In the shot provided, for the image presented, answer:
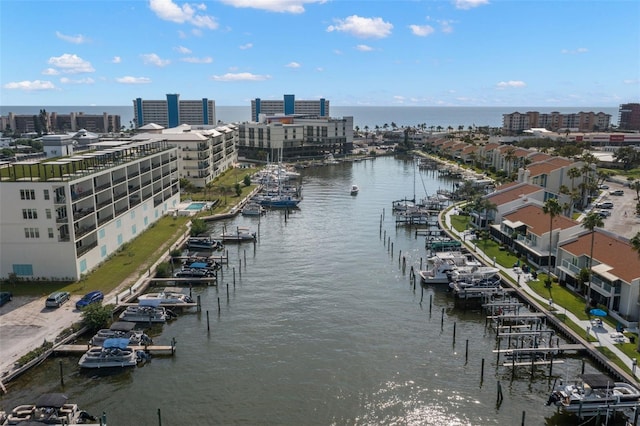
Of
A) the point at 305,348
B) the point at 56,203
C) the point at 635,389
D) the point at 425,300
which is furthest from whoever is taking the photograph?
the point at 425,300

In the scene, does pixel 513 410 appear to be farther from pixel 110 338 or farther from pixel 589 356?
pixel 110 338

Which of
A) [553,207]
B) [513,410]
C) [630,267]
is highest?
[553,207]

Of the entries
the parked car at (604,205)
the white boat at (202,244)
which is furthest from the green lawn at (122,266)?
the parked car at (604,205)

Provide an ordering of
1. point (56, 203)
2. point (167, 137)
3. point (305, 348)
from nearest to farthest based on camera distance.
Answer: point (305, 348) < point (56, 203) < point (167, 137)

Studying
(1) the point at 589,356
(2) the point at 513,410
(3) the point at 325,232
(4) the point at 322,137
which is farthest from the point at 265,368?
(4) the point at 322,137

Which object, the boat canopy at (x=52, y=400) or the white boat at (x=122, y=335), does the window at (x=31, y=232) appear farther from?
the boat canopy at (x=52, y=400)

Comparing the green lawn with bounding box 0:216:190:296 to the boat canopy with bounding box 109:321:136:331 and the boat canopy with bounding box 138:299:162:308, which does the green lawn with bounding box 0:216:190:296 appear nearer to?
the boat canopy with bounding box 138:299:162:308
